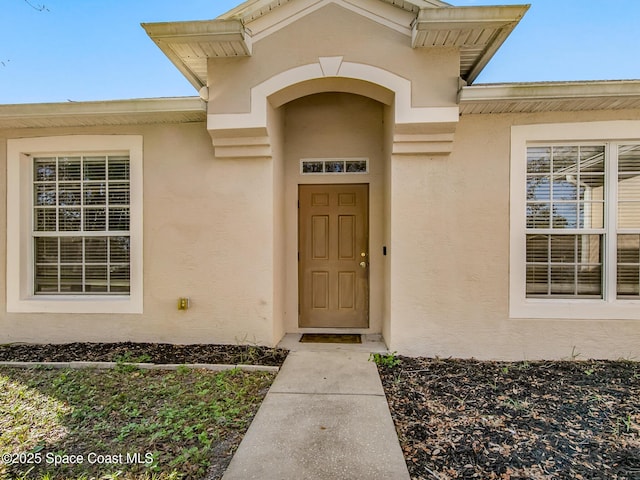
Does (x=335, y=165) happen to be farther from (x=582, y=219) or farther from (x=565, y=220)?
(x=582, y=219)

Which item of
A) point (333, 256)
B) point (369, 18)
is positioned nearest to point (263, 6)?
point (369, 18)

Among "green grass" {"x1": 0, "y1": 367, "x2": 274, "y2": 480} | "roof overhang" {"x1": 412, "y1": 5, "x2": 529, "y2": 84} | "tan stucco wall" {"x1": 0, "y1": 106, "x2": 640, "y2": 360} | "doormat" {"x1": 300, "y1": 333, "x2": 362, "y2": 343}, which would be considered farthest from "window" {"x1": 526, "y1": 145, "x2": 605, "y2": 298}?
"green grass" {"x1": 0, "y1": 367, "x2": 274, "y2": 480}

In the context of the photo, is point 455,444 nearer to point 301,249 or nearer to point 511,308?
point 511,308

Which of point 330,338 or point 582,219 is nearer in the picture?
point 582,219

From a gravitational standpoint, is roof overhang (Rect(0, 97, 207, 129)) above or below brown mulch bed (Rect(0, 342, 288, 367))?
above

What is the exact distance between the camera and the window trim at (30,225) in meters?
4.36

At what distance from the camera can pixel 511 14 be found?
3359 millimetres

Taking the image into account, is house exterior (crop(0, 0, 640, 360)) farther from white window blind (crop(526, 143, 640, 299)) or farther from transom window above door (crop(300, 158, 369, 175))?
transom window above door (crop(300, 158, 369, 175))

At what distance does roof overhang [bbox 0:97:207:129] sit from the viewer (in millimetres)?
4004

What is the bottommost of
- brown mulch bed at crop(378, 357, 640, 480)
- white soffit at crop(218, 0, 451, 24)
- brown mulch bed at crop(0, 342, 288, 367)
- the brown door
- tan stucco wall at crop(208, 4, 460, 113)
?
brown mulch bed at crop(378, 357, 640, 480)

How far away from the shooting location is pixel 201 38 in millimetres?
3639

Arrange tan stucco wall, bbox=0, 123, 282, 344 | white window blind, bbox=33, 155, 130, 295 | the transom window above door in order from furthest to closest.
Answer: the transom window above door → white window blind, bbox=33, 155, 130, 295 → tan stucco wall, bbox=0, 123, 282, 344

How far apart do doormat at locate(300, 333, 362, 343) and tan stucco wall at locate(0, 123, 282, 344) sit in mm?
676

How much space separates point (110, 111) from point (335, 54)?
2.97m
